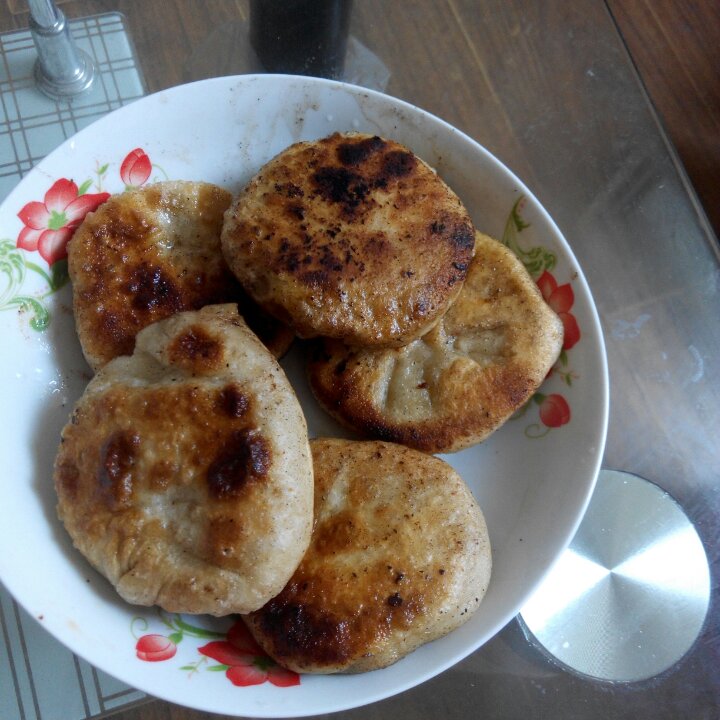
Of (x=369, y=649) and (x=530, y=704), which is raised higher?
(x=369, y=649)

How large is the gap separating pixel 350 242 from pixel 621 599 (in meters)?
0.94

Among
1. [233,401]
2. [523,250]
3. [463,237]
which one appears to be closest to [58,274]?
[233,401]

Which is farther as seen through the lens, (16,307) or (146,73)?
(146,73)

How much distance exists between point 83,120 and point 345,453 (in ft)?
3.40

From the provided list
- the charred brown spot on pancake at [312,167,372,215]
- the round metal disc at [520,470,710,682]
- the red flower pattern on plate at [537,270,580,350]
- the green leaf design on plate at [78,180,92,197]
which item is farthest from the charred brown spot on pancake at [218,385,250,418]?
the round metal disc at [520,470,710,682]

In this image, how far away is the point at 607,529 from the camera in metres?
1.52

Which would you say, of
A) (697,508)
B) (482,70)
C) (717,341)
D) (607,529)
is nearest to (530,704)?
(607,529)

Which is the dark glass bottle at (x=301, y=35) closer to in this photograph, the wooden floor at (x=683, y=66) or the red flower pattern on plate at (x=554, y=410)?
the wooden floor at (x=683, y=66)

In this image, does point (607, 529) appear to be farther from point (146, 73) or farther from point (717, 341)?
point (146, 73)

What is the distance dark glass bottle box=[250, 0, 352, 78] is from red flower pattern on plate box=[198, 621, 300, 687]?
120cm

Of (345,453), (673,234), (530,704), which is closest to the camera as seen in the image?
(345,453)

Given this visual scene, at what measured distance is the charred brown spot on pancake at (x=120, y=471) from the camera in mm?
1039

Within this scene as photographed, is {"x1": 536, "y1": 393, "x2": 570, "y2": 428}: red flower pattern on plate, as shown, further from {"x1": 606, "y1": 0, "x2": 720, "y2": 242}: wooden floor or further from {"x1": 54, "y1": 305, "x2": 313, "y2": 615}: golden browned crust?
{"x1": 606, "y1": 0, "x2": 720, "y2": 242}: wooden floor

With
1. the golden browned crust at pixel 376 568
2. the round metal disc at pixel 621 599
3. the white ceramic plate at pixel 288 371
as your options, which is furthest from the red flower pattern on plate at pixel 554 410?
the round metal disc at pixel 621 599
